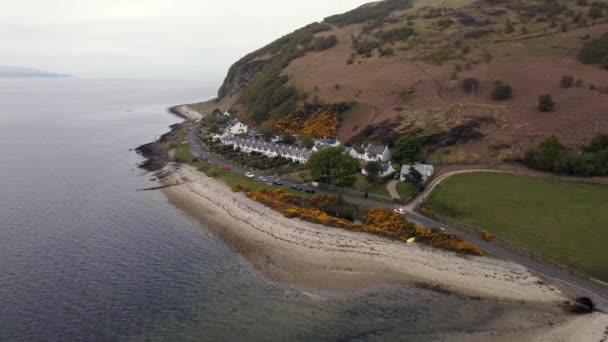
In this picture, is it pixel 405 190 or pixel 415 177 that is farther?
pixel 415 177

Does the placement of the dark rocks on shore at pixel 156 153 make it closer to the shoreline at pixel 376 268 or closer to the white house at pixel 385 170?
the shoreline at pixel 376 268

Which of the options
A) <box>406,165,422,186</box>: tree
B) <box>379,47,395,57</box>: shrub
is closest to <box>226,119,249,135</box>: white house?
<box>379,47,395,57</box>: shrub

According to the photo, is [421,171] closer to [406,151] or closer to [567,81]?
[406,151]

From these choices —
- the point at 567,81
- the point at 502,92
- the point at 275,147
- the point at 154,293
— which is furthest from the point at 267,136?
the point at 567,81

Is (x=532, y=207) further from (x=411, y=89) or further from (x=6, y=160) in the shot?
(x=6, y=160)

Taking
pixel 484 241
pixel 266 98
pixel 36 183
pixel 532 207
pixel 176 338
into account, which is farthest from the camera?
pixel 266 98

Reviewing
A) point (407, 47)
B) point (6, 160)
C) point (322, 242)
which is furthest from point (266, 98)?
point (322, 242)

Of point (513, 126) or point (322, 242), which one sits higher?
point (513, 126)
